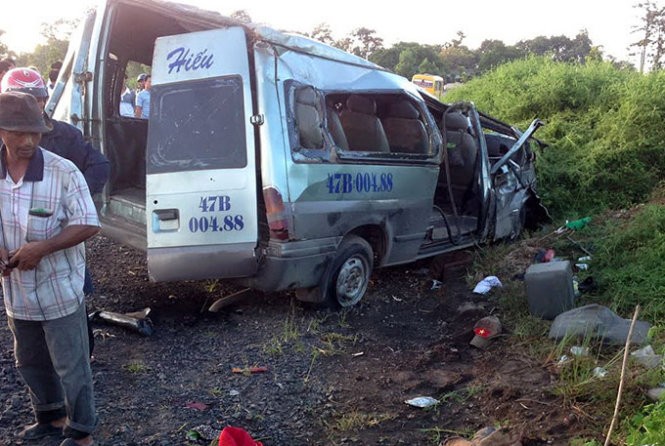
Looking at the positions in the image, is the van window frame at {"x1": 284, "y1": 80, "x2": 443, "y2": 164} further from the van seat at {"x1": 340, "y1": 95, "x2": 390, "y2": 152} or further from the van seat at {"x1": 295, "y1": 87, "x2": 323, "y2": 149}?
the van seat at {"x1": 340, "y1": 95, "x2": 390, "y2": 152}

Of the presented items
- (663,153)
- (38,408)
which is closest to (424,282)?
(38,408)

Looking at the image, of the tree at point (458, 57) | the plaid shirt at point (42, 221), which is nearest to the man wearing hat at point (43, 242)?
the plaid shirt at point (42, 221)

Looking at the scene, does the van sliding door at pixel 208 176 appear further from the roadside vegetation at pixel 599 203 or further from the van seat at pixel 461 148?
the van seat at pixel 461 148

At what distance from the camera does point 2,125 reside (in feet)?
8.04

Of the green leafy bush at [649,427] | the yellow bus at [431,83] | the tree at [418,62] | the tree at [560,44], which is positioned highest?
the tree at [560,44]

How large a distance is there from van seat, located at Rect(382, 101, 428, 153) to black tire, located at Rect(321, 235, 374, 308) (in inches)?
46.6

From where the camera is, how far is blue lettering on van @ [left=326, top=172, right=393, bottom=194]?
15.0 feet

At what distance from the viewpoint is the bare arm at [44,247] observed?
96.5 inches

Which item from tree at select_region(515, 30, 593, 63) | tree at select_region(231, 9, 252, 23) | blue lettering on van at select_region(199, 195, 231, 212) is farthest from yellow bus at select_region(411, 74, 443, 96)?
tree at select_region(515, 30, 593, 63)

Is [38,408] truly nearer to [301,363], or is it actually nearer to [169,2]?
[301,363]

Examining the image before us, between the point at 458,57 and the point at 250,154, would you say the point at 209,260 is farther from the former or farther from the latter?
the point at 458,57

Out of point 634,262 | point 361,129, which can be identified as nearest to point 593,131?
point 634,262

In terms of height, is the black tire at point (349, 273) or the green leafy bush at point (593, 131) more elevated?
the green leafy bush at point (593, 131)

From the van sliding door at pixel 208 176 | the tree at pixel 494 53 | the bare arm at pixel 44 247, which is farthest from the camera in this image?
the tree at pixel 494 53
